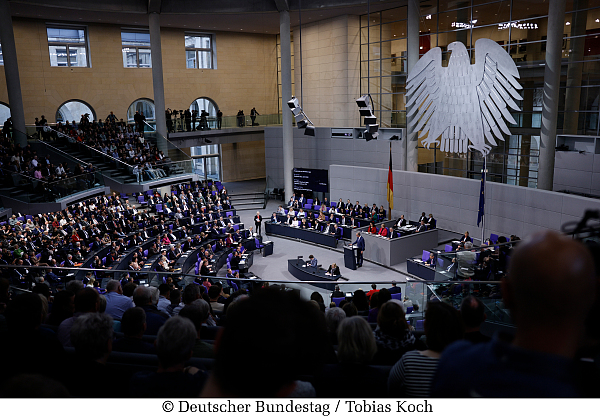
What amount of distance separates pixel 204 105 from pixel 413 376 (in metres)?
31.5

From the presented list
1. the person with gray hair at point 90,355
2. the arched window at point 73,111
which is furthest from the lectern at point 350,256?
the arched window at point 73,111

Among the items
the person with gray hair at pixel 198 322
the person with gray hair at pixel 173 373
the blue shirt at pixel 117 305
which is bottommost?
the blue shirt at pixel 117 305

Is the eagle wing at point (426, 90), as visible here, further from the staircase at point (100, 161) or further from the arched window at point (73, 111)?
the arched window at point (73, 111)

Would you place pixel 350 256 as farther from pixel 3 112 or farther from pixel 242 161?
pixel 3 112

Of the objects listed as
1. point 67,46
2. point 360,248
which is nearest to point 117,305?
point 360,248

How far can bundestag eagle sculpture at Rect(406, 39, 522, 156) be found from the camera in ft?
51.4

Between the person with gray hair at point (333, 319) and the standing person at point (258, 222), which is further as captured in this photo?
the standing person at point (258, 222)

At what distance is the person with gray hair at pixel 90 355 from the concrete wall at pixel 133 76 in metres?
26.2

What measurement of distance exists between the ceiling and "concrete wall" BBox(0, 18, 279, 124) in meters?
1.55

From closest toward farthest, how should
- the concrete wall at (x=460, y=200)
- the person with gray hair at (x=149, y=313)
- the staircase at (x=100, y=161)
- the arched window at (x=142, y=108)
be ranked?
the person with gray hair at (x=149, y=313)
the concrete wall at (x=460, y=200)
the staircase at (x=100, y=161)
the arched window at (x=142, y=108)

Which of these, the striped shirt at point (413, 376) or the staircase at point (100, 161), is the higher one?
the striped shirt at point (413, 376)

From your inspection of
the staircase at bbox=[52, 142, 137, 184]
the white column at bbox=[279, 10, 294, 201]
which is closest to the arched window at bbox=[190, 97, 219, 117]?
the white column at bbox=[279, 10, 294, 201]

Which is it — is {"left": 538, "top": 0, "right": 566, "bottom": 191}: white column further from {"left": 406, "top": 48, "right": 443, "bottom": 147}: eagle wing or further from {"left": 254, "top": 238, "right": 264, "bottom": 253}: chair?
{"left": 254, "top": 238, "right": 264, "bottom": 253}: chair

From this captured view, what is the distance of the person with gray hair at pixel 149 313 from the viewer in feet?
14.7
